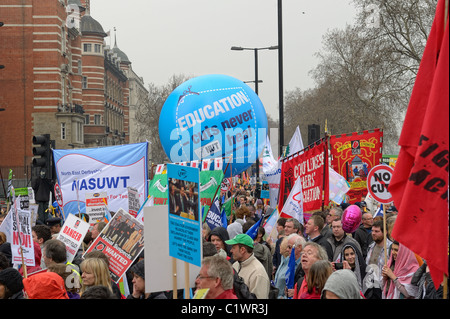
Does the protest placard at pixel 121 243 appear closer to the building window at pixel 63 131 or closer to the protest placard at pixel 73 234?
the protest placard at pixel 73 234

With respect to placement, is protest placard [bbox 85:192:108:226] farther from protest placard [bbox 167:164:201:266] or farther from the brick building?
the brick building

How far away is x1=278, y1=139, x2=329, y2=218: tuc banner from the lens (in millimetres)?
11352

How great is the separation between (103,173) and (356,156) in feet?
16.4

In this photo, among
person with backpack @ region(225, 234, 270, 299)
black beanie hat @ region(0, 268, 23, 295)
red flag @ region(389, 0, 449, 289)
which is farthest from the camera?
person with backpack @ region(225, 234, 270, 299)

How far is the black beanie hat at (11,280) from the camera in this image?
5941 mm

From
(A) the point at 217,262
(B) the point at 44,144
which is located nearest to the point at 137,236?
(A) the point at 217,262

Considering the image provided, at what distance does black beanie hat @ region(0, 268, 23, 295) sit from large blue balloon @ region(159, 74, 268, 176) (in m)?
7.72

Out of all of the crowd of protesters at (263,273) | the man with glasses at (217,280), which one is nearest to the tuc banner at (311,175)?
the crowd of protesters at (263,273)

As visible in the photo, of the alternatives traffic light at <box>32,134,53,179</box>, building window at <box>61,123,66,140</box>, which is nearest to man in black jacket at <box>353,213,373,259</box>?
traffic light at <box>32,134,53,179</box>

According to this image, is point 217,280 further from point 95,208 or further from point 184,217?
point 95,208

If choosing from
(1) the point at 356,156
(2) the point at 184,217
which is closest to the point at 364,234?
(1) the point at 356,156

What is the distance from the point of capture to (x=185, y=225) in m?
5.80

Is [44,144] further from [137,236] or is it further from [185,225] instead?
[185,225]

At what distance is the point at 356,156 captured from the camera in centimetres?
1482
